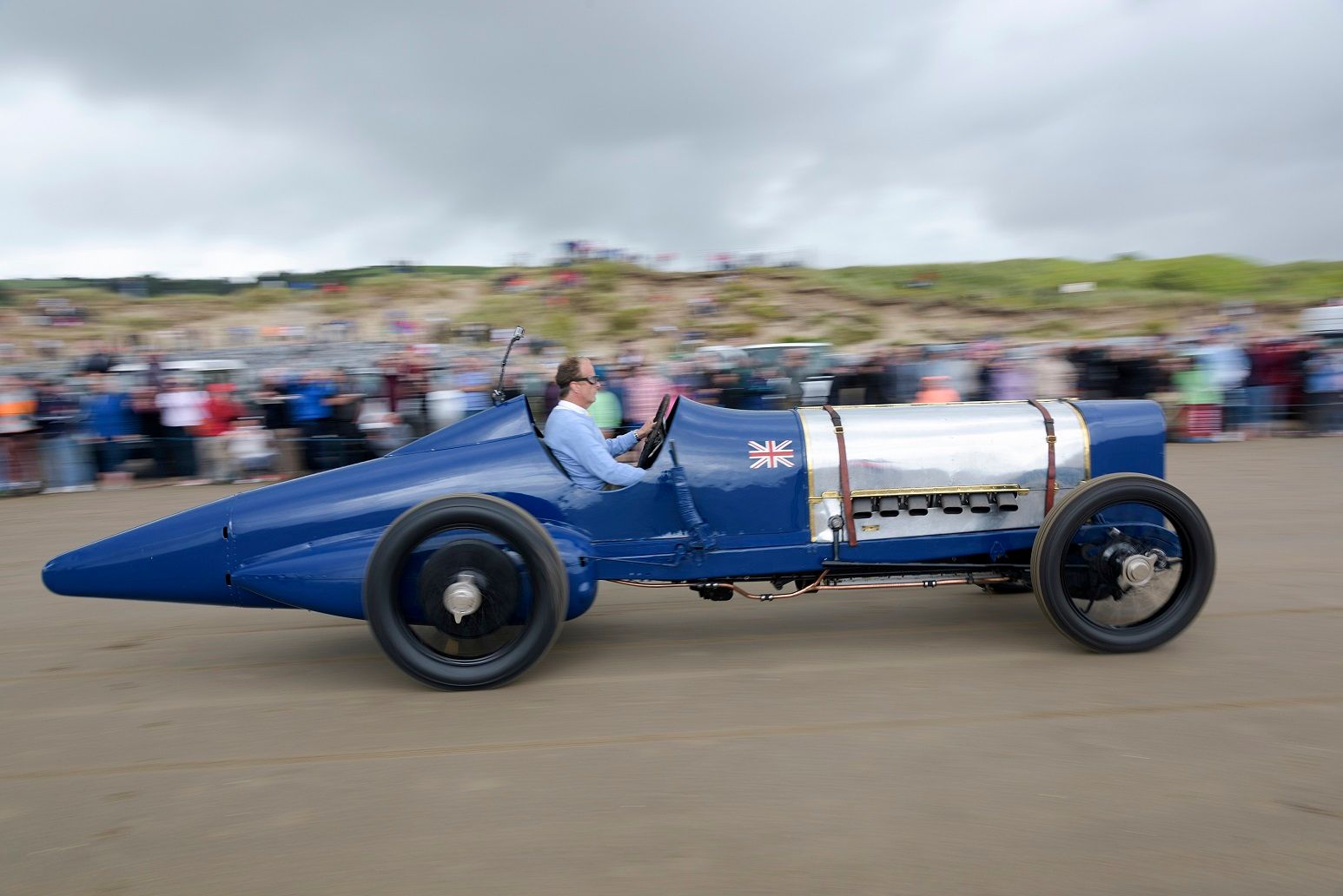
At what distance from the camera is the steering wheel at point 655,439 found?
14.7 feet

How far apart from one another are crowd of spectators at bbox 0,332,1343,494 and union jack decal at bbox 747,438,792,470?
6.16 meters

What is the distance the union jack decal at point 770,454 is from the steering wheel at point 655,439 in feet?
1.33

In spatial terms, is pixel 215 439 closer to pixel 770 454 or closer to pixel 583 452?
pixel 583 452

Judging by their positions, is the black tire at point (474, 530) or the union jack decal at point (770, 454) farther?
the union jack decal at point (770, 454)

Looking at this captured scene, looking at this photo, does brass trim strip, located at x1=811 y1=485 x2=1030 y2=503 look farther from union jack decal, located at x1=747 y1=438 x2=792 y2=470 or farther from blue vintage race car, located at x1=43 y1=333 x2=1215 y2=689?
union jack decal, located at x1=747 y1=438 x2=792 y2=470

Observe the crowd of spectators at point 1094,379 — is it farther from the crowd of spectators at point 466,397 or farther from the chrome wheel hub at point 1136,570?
the chrome wheel hub at point 1136,570

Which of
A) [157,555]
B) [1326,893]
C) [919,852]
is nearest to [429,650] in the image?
[157,555]

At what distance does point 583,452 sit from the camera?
4.33 m

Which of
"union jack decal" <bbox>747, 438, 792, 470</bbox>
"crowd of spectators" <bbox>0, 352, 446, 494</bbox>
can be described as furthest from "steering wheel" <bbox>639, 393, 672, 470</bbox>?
"crowd of spectators" <bbox>0, 352, 446, 494</bbox>

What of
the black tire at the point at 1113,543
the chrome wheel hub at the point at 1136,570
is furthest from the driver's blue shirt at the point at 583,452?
the chrome wheel hub at the point at 1136,570

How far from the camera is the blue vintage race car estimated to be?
4.02 m

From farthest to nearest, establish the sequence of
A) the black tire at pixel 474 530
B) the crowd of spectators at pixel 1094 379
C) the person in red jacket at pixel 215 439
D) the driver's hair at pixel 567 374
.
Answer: the crowd of spectators at pixel 1094 379, the person in red jacket at pixel 215 439, the driver's hair at pixel 567 374, the black tire at pixel 474 530

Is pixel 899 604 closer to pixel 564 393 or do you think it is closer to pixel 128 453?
pixel 564 393

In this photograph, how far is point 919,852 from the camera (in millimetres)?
2660
